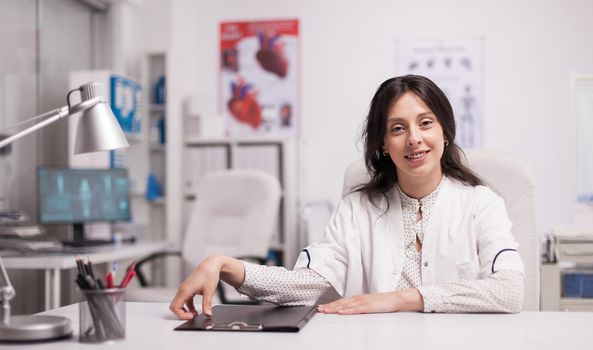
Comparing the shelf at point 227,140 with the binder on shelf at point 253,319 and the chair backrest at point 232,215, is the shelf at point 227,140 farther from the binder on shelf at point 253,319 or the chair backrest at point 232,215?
the binder on shelf at point 253,319

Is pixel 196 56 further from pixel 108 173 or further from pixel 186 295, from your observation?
pixel 186 295

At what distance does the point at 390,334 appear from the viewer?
4.11 ft

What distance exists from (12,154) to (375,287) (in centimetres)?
278

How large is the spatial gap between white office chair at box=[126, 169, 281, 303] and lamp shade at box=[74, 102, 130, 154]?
2229 mm

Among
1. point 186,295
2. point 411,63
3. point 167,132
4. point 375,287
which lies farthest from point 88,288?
point 411,63

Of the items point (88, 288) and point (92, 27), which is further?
point (92, 27)

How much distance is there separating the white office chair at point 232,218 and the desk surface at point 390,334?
209cm

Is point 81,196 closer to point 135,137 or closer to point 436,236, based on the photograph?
point 135,137

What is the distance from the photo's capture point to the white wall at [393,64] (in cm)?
435

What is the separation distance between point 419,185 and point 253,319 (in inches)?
27.1

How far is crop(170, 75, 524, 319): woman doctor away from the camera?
1680mm

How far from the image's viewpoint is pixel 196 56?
4.93 metres


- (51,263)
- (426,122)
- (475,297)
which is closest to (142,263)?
(51,263)

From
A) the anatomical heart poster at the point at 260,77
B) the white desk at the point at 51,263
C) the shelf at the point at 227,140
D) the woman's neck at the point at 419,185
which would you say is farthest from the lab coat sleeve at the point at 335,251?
the anatomical heart poster at the point at 260,77
